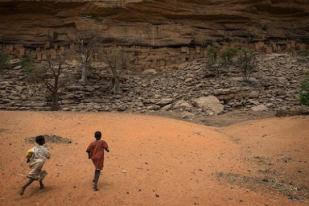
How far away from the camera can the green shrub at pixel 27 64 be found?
25353 millimetres

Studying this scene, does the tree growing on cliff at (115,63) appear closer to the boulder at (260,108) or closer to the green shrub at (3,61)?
the green shrub at (3,61)

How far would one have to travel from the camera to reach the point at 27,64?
86.3ft

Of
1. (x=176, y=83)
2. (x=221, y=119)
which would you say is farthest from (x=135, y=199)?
(x=176, y=83)

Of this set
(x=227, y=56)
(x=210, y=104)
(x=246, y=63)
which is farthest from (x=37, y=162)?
(x=227, y=56)

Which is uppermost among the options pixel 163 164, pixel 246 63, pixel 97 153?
pixel 97 153

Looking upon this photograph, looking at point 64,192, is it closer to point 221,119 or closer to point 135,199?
point 135,199

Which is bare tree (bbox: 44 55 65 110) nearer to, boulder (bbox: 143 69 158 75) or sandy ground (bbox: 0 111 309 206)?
sandy ground (bbox: 0 111 309 206)

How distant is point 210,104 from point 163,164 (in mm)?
12280

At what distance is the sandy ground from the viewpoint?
270 inches

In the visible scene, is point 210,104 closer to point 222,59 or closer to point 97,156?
point 222,59

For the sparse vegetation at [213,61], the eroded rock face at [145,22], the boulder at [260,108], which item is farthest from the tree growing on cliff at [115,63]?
the boulder at [260,108]

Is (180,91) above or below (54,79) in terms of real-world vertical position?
below

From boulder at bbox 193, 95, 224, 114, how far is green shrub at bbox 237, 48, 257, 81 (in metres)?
3.70

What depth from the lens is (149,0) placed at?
3206cm
